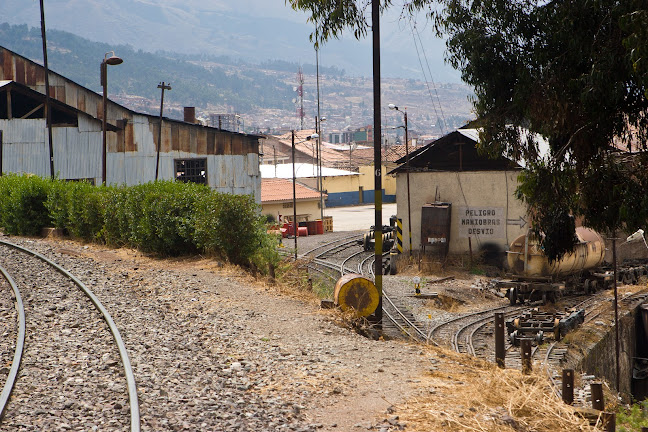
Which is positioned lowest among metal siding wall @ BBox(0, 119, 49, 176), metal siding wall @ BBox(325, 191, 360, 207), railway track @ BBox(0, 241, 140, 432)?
railway track @ BBox(0, 241, 140, 432)

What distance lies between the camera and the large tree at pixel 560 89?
37.9 feet

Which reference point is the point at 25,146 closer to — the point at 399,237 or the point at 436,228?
the point at 399,237

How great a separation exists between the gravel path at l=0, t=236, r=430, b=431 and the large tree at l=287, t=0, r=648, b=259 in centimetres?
410

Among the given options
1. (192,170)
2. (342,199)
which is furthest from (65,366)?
(342,199)

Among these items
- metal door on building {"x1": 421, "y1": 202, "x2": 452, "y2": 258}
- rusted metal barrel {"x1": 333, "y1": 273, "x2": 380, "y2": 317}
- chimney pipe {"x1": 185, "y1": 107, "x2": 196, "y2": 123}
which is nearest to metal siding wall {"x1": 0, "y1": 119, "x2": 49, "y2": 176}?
chimney pipe {"x1": 185, "y1": 107, "x2": 196, "y2": 123}

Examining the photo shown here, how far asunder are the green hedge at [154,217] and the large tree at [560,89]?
21.4ft

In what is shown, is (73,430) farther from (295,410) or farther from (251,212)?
(251,212)

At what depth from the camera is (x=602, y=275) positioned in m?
26.8

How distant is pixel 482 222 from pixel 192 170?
16934 millimetres

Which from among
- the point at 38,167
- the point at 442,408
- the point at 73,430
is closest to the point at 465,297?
the point at 442,408

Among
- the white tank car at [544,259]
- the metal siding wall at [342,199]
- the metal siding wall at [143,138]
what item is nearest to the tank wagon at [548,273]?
the white tank car at [544,259]

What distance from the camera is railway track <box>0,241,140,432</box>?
26.6 feet

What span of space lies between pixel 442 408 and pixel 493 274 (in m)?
23.8

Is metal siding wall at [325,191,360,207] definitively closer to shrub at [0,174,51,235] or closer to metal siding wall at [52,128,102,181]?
metal siding wall at [52,128,102,181]
